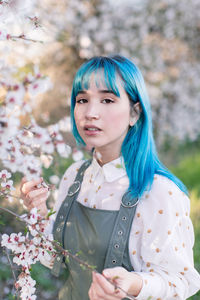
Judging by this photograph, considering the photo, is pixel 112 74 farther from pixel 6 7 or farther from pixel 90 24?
pixel 90 24

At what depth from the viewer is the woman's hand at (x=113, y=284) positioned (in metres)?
1.21

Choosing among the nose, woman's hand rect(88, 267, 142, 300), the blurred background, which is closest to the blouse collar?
the nose

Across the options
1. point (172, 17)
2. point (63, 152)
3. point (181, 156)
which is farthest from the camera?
point (181, 156)

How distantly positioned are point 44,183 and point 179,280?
0.71 meters

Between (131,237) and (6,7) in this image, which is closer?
(6,7)

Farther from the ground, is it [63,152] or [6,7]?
[6,7]

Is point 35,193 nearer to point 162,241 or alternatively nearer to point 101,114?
point 101,114

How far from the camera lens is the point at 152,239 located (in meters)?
1.52

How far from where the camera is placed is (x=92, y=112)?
157 cm

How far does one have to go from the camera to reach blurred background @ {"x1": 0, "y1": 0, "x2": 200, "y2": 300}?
22.5 feet

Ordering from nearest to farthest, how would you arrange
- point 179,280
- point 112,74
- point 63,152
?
point 63,152 < point 179,280 < point 112,74

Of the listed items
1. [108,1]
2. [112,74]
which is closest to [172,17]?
[108,1]

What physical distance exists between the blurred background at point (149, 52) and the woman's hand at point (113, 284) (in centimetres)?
332

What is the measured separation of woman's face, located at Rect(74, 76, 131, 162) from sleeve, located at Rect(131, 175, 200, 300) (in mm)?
312
